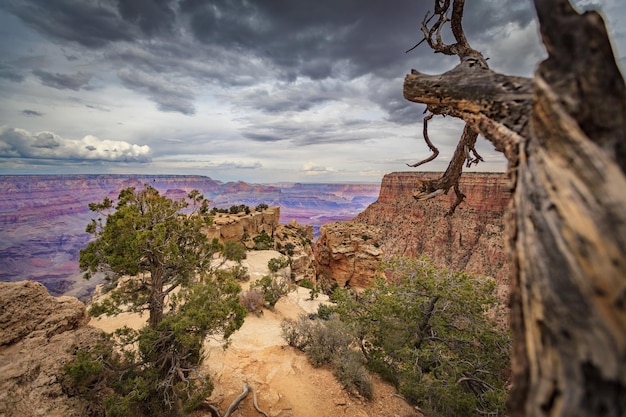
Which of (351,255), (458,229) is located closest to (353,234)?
(351,255)

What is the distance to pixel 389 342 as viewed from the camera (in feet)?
26.0

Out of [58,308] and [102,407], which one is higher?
[58,308]

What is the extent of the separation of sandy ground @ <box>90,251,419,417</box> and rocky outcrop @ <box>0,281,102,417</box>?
94.5 inches

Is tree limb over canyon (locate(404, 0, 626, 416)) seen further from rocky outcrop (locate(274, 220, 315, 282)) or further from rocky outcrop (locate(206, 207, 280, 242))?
rocky outcrop (locate(206, 207, 280, 242))

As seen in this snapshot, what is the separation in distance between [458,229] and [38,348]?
59787 millimetres

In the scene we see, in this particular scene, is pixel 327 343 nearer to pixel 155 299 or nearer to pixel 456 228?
pixel 155 299

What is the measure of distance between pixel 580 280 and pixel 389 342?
7868 mm

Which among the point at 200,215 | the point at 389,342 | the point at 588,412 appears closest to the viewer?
the point at 588,412

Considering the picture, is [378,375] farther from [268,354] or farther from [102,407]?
[102,407]

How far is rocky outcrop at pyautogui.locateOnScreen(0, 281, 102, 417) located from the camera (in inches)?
167

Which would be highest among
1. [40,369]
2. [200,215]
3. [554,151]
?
[554,151]

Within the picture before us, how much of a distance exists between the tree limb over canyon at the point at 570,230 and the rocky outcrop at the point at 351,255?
2343cm

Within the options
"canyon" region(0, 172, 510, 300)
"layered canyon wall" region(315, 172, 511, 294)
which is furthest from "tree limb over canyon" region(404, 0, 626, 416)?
"layered canyon wall" region(315, 172, 511, 294)

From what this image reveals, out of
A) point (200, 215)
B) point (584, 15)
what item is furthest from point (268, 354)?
point (584, 15)
